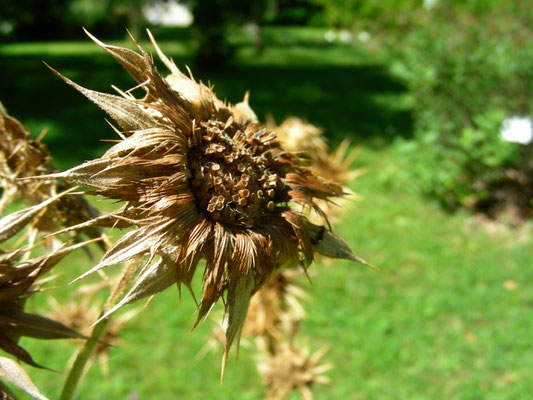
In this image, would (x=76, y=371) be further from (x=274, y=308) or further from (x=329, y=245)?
(x=274, y=308)

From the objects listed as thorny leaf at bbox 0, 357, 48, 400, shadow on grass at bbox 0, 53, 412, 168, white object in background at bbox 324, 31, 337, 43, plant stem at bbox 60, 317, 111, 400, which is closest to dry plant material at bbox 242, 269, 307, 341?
plant stem at bbox 60, 317, 111, 400

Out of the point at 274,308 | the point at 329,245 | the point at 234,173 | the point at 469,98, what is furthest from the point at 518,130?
the point at 234,173

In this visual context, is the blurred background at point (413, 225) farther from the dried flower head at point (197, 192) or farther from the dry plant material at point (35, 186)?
the dry plant material at point (35, 186)

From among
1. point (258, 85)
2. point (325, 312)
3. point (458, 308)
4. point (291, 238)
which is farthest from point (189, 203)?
point (258, 85)

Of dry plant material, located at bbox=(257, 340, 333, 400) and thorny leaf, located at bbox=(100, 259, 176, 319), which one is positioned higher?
dry plant material, located at bbox=(257, 340, 333, 400)

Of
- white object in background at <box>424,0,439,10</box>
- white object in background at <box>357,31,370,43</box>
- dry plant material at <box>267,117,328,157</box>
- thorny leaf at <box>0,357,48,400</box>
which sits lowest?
thorny leaf at <box>0,357,48,400</box>

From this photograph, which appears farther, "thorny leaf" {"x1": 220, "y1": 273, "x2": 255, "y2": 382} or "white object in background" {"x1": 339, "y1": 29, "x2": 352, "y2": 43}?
"white object in background" {"x1": 339, "y1": 29, "x2": 352, "y2": 43}

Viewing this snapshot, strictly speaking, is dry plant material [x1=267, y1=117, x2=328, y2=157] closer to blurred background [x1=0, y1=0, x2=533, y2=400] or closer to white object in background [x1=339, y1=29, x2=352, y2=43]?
blurred background [x1=0, y1=0, x2=533, y2=400]
